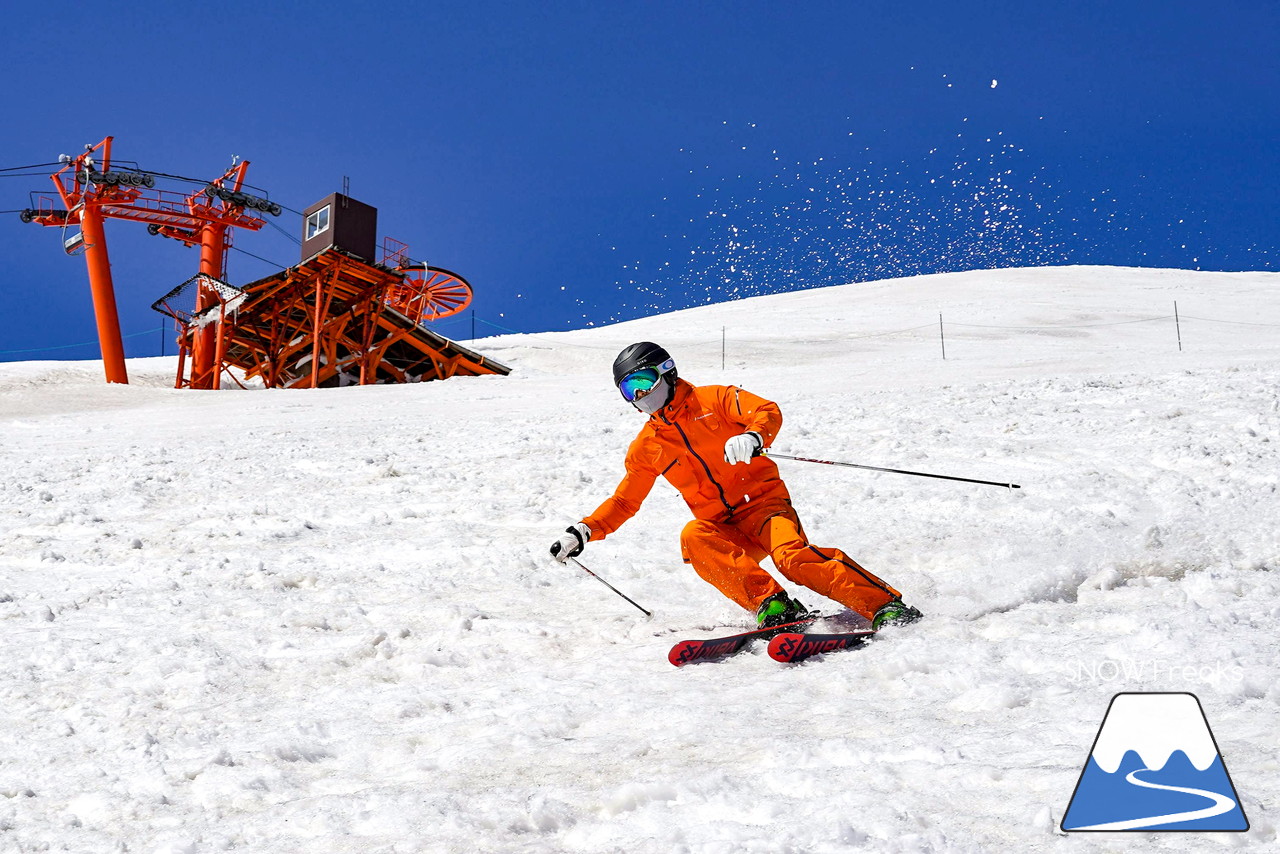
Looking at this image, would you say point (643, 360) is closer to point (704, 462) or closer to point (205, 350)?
point (704, 462)

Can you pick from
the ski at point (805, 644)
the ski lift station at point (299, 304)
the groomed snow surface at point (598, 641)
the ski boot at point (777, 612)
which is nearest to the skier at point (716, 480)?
the ski boot at point (777, 612)

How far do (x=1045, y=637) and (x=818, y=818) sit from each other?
1.87 metres

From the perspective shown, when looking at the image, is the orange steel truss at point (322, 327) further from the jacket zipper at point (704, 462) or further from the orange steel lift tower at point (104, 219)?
the jacket zipper at point (704, 462)

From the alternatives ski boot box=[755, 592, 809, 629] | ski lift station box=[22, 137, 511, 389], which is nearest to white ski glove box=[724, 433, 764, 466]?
ski boot box=[755, 592, 809, 629]

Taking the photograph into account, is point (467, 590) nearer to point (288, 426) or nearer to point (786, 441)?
point (786, 441)

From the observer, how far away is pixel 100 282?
102 ft

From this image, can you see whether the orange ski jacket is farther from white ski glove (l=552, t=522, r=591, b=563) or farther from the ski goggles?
white ski glove (l=552, t=522, r=591, b=563)

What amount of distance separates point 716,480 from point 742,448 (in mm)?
480

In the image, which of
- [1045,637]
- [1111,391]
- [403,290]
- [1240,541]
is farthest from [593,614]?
[403,290]

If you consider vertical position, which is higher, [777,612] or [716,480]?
[716,480]

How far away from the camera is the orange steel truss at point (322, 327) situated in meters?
28.7

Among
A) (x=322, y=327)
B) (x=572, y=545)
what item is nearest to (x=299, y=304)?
(x=322, y=327)

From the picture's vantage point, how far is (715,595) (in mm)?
5273

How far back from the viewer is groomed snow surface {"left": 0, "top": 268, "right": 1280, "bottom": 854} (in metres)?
2.50
